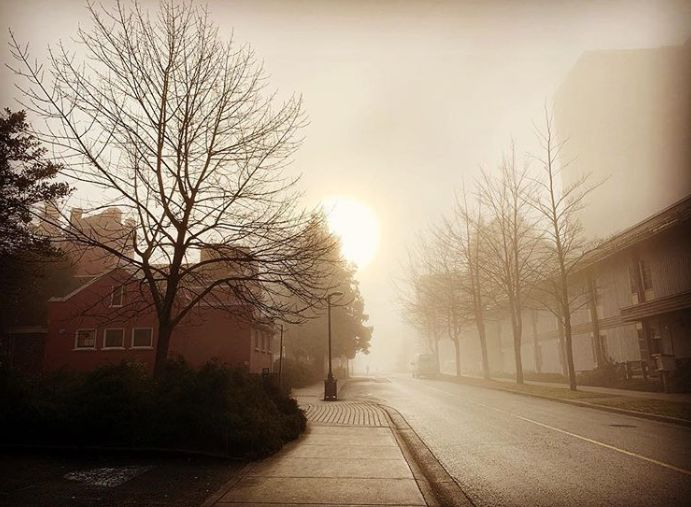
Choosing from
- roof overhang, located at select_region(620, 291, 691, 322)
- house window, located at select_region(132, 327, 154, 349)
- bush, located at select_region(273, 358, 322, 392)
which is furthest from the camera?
house window, located at select_region(132, 327, 154, 349)

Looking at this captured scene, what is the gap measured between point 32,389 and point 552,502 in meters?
9.17

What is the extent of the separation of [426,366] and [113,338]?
28356 mm

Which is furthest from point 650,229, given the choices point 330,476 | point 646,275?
point 330,476

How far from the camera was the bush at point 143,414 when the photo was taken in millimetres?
8164

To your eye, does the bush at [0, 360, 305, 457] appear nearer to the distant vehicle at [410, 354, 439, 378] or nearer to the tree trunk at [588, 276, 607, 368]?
the tree trunk at [588, 276, 607, 368]

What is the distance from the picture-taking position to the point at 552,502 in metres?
5.63

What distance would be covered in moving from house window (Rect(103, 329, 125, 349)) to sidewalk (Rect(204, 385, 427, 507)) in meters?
25.2

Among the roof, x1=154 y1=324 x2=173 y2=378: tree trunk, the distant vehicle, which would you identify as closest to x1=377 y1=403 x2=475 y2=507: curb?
x1=154 y1=324 x2=173 y2=378: tree trunk

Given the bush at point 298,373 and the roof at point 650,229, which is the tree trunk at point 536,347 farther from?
the bush at point 298,373

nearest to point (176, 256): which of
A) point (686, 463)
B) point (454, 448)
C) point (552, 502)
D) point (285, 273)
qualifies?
point (285, 273)

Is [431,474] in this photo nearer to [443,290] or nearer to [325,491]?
[325,491]

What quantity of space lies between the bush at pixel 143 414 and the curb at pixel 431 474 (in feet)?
8.39

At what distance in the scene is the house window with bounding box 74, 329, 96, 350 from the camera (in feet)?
103

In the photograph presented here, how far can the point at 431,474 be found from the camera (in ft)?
23.3
